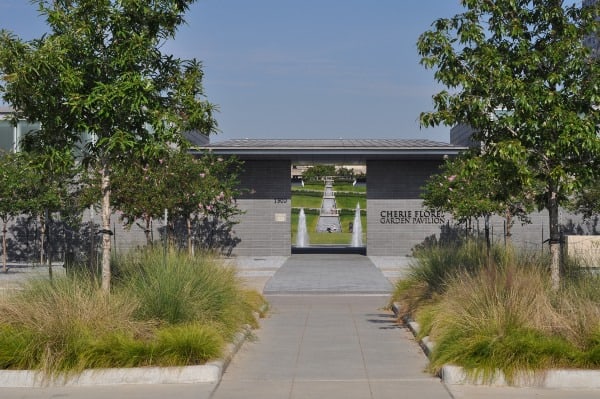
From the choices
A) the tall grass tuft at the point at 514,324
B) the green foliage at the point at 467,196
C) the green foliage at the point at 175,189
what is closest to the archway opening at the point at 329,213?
the green foliage at the point at 467,196

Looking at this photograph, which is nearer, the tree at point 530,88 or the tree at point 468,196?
the tree at point 530,88

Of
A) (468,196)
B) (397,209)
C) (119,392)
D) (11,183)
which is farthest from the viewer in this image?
(397,209)

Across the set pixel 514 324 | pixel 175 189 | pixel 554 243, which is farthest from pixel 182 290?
pixel 175 189

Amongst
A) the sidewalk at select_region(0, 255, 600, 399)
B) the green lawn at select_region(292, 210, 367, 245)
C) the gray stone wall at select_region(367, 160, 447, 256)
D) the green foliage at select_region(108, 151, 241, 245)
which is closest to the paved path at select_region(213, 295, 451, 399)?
the sidewalk at select_region(0, 255, 600, 399)

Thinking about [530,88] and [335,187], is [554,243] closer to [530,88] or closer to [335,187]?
[530,88]

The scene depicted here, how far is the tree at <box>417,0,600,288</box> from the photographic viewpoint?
12.3m

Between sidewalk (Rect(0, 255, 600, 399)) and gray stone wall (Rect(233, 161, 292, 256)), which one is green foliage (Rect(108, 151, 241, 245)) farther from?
sidewalk (Rect(0, 255, 600, 399))

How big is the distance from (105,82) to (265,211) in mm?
24039

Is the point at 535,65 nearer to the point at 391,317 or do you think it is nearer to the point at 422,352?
the point at 422,352

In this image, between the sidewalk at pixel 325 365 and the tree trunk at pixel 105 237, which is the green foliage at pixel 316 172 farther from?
the tree trunk at pixel 105 237

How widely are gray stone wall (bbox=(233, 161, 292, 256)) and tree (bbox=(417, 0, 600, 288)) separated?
2342 cm

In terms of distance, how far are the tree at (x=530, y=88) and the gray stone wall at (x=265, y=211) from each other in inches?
922

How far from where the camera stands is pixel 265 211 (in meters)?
36.8

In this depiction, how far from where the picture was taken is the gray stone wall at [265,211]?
36719 millimetres
